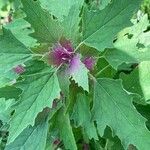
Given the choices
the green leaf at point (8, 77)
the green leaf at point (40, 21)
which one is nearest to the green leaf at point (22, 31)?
the green leaf at point (8, 77)

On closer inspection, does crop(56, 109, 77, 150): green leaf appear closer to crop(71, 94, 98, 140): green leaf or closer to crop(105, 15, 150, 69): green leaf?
crop(71, 94, 98, 140): green leaf

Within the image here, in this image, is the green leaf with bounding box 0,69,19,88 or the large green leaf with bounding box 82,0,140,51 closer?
the large green leaf with bounding box 82,0,140,51

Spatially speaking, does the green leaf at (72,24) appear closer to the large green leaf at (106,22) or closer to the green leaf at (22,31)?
the large green leaf at (106,22)

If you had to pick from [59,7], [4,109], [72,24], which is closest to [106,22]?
[72,24]

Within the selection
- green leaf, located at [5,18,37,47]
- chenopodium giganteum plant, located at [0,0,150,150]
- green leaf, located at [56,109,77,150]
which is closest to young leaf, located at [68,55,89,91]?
chenopodium giganteum plant, located at [0,0,150,150]

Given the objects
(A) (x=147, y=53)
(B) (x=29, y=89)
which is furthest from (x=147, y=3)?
(B) (x=29, y=89)

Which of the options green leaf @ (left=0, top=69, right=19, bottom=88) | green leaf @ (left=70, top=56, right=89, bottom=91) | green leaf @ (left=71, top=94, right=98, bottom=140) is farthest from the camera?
green leaf @ (left=0, top=69, right=19, bottom=88)

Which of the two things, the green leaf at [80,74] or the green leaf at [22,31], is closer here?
the green leaf at [80,74]
